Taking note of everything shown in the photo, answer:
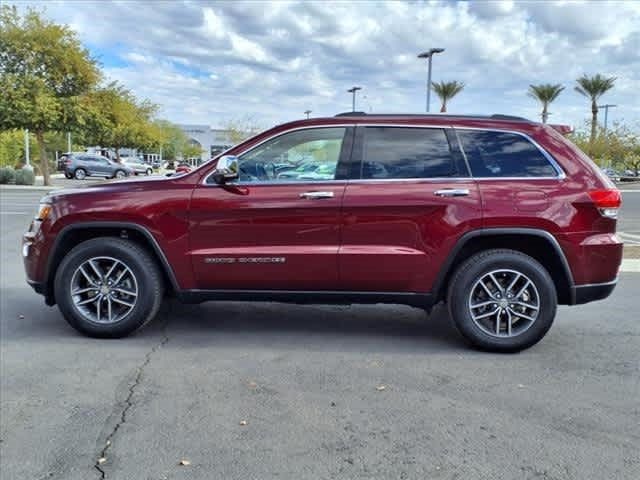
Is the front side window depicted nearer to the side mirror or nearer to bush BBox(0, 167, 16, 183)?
the side mirror

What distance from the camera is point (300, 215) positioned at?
4.70m

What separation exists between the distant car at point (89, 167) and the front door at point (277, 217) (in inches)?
1355

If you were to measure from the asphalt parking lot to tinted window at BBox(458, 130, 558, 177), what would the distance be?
1426 mm

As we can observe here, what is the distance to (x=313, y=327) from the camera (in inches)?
213

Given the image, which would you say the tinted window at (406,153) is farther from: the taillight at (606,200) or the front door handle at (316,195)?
the taillight at (606,200)

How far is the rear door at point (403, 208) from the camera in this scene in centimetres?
462

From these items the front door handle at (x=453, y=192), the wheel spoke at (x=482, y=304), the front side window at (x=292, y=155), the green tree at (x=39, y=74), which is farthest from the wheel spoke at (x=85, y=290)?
the green tree at (x=39, y=74)

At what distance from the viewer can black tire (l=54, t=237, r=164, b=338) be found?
4.84m

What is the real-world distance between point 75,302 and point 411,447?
308 centimetres

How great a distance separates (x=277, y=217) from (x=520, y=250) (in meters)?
1.96

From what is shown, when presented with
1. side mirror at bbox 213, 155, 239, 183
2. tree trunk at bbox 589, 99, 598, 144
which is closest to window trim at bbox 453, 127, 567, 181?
side mirror at bbox 213, 155, 239, 183

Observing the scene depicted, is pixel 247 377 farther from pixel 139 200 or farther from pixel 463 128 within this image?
pixel 463 128

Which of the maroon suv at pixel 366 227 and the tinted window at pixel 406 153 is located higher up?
the tinted window at pixel 406 153

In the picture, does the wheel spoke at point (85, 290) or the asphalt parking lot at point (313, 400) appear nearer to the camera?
the asphalt parking lot at point (313, 400)
